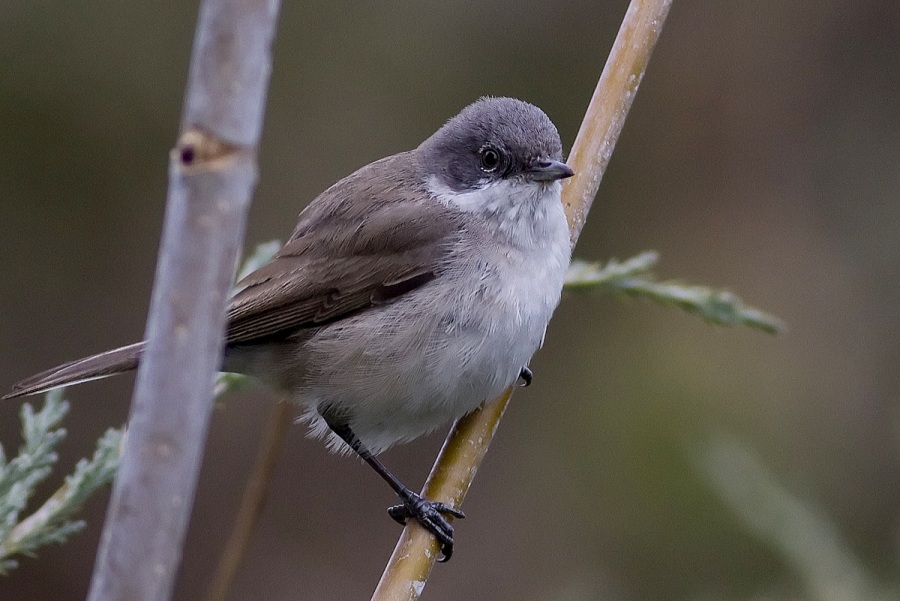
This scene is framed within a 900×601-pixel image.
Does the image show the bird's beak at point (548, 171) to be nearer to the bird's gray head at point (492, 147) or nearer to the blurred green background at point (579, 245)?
the bird's gray head at point (492, 147)

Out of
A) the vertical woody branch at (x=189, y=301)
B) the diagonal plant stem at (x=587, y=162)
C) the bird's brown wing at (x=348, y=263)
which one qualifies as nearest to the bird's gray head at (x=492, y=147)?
the bird's brown wing at (x=348, y=263)

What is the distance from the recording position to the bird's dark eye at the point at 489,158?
3537mm

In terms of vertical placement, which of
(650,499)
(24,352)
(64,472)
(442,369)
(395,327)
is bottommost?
(442,369)

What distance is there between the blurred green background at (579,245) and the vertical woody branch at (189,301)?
4.79 meters

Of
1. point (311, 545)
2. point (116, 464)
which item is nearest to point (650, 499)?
point (311, 545)

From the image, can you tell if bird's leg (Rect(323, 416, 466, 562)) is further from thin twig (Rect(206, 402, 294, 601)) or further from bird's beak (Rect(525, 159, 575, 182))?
bird's beak (Rect(525, 159, 575, 182))

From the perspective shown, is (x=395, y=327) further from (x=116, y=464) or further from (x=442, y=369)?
(x=116, y=464)

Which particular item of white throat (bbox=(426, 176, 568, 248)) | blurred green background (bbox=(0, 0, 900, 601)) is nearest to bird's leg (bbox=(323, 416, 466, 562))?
white throat (bbox=(426, 176, 568, 248))

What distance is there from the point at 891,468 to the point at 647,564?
1.48m

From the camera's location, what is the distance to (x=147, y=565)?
1261 millimetres

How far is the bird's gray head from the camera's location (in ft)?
11.2

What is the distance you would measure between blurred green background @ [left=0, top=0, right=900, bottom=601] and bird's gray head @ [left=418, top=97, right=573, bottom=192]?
298 centimetres

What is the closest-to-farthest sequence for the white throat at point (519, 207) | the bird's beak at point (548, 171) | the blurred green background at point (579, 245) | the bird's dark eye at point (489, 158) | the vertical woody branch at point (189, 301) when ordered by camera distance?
the vertical woody branch at point (189, 301) → the bird's beak at point (548, 171) → the white throat at point (519, 207) → the bird's dark eye at point (489, 158) → the blurred green background at point (579, 245)

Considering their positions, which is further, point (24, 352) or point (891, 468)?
point (24, 352)
